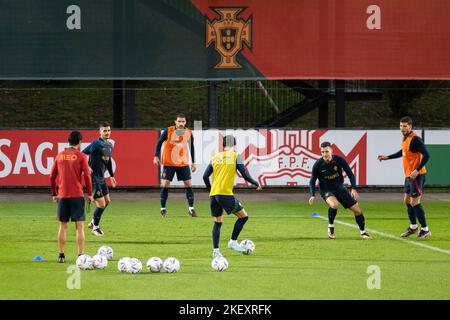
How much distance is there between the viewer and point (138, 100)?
4019 centimetres

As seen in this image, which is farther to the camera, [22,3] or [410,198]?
[22,3]

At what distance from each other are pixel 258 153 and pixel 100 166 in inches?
381

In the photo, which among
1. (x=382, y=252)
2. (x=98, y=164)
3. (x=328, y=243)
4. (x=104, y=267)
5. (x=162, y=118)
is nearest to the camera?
(x=104, y=267)

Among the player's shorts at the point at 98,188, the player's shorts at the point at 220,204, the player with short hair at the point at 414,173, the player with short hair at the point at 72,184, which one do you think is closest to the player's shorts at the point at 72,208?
the player with short hair at the point at 72,184

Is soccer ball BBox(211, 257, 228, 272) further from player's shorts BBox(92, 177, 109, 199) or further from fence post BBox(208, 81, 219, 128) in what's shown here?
fence post BBox(208, 81, 219, 128)

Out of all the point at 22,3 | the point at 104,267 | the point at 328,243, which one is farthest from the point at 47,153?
the point at 104,267

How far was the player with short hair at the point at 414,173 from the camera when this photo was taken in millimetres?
19172

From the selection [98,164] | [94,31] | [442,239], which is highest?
[94,31]

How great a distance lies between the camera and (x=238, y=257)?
16.3m

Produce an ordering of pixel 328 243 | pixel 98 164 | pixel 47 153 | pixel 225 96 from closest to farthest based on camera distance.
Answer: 1. pixel 328 243
2. pixel 98 164
3. pixel 47 153
4. pixel 225 96

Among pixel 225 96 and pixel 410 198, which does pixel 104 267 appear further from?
pixel 225 96

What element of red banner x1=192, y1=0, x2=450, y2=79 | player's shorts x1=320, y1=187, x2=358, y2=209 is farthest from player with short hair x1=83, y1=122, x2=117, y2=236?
red banner x1=192, y1=0, x2=450, y2=79

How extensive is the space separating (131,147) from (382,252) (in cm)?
1366

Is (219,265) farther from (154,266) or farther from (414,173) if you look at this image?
(414,173)
